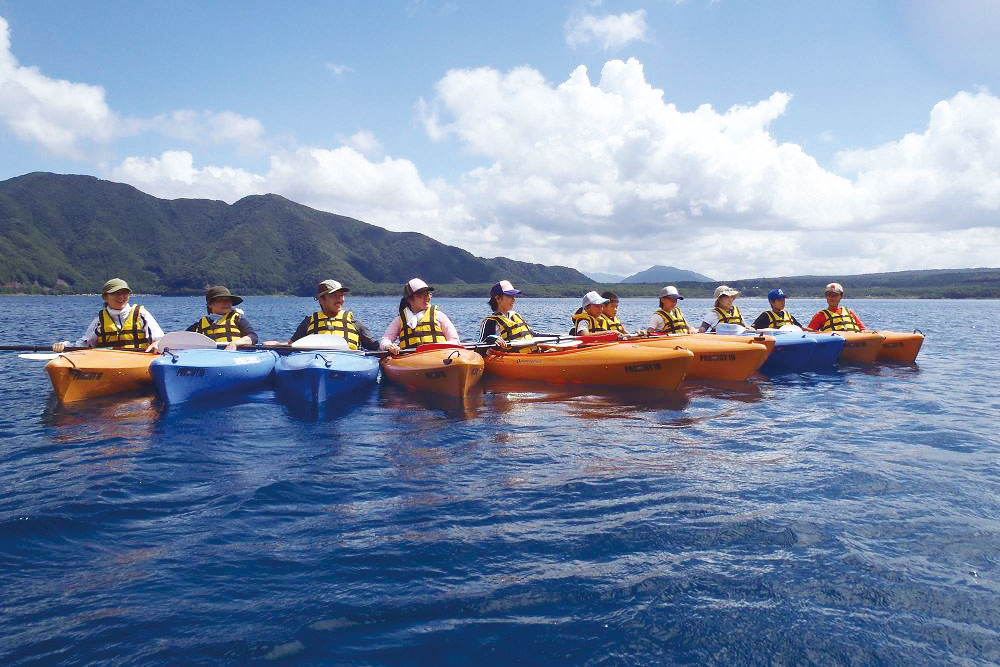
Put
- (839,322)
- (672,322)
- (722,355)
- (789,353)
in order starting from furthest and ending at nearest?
1. (839,322)
2. (672,322)
3. (789,353)
4. (722,355)

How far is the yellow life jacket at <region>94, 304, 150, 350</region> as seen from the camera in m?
11.7

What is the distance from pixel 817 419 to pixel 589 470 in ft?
16.8

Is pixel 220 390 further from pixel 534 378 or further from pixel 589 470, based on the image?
pixel 589 470

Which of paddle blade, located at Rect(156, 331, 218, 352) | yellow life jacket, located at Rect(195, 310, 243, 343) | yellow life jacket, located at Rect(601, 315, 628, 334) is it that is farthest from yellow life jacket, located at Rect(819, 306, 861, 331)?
paddle blade, located at Rect(156, 331, 218, 352)

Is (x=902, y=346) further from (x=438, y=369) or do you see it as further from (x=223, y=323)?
(x=223, y=323)

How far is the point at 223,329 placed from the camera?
479 inches

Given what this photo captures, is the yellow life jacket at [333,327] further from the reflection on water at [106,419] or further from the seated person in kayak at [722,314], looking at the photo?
the seated person in kayak at [722,314]

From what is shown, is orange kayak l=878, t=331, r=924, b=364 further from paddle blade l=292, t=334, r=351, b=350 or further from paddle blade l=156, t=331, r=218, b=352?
paddle blade l=156, t=331, r=218, b=352

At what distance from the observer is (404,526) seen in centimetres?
499

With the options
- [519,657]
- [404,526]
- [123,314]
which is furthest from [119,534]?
[123,314]

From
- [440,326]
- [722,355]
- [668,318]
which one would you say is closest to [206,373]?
[440,326]

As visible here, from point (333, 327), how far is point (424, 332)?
6.06ft

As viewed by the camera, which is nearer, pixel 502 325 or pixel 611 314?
pixel 502 325

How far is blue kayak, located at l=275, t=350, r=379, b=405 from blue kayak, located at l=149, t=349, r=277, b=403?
2.02ft
